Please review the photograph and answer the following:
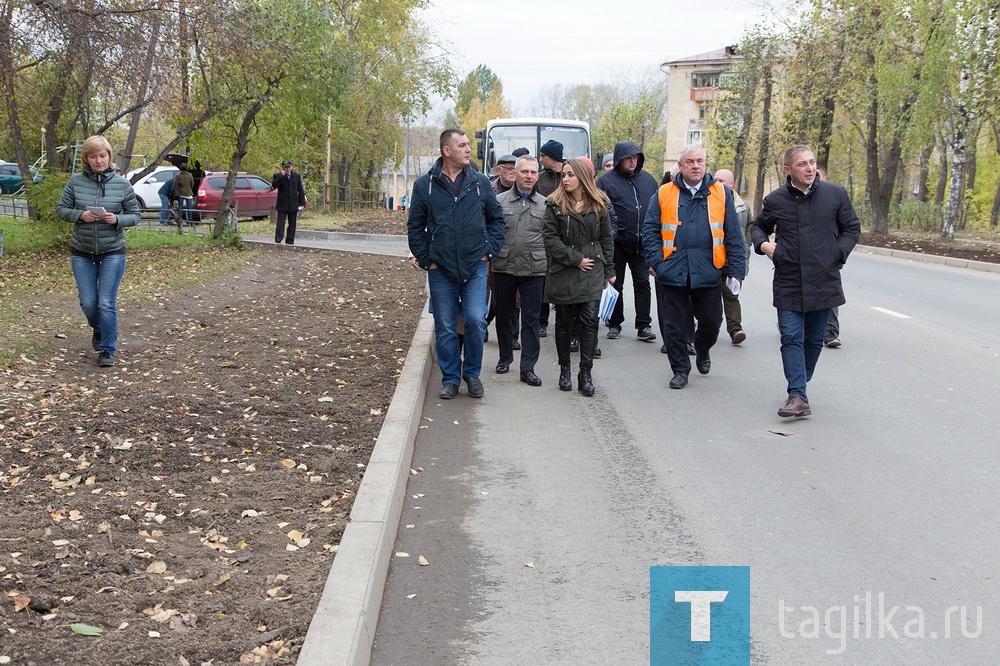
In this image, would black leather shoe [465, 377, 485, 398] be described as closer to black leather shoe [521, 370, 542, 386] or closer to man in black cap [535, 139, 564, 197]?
black leather shoe [521, 370, 542, 386]

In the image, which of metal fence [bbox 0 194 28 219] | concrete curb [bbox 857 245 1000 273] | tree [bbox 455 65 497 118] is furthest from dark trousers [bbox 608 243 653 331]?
tree [bbox 455 65 497 118]

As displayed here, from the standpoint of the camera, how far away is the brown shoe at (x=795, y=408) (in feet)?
25.1

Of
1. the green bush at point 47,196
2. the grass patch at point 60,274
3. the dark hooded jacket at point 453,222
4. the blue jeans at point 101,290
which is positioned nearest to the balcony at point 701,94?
the grass patch at point 60,274

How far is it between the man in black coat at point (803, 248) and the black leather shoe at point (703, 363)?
1659mm

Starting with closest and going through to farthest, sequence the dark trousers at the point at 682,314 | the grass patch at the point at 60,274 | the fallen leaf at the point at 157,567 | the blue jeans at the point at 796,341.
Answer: the fallen leaf at the point at 157,567
the blue jeans at the point at 796,341
the dark trousers at the point at 682,314
the grass patch at the point at 60,274

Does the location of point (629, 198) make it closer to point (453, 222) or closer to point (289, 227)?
point (453, 222)

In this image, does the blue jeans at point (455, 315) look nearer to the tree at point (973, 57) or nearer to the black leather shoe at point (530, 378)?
the black leather shoe at point (530, 378)

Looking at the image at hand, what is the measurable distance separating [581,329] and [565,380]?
461 mm

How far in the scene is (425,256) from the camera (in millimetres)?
8211

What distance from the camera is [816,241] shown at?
25.0 feet

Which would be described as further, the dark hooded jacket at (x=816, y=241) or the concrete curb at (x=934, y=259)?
the concrete curb at (x=934, y=259)

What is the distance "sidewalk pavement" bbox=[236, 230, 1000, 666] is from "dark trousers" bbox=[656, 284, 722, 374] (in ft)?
5.96

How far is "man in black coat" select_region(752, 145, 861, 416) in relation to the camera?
25.0 feet

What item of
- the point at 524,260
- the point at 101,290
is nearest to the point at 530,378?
the point at 524,260
